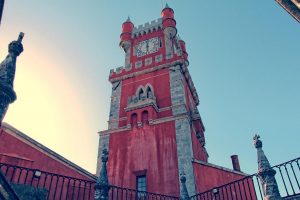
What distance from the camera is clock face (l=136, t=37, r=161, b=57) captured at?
2219cm

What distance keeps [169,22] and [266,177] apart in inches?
703

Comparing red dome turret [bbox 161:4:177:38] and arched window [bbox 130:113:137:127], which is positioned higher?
red dome turret [bbox 161:4:177:38]

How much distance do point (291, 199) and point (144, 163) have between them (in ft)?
30.4

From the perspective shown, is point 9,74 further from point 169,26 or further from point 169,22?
point 169,22

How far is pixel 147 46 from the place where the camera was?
22719 mm

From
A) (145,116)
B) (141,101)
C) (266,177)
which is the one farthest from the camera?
(141,101)

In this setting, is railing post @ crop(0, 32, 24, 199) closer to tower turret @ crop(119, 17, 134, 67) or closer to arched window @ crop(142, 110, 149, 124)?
arched window @ crop(142, 110, 149, 124)

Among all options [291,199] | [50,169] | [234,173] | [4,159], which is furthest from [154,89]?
[291,199]

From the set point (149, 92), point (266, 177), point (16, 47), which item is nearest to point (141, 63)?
point (149, 92)

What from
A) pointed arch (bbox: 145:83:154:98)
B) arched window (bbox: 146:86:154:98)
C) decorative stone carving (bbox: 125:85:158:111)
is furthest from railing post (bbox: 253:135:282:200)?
pointed arch (bbox: 145:83:154:98)

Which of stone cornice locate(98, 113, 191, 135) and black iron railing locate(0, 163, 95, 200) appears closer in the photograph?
black iron railing locate(0, 163, 95, 200)

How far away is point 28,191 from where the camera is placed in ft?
22.3

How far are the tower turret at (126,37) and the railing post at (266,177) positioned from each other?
15833 millimetres

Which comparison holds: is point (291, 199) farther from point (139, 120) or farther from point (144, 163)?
point (139, 120)
